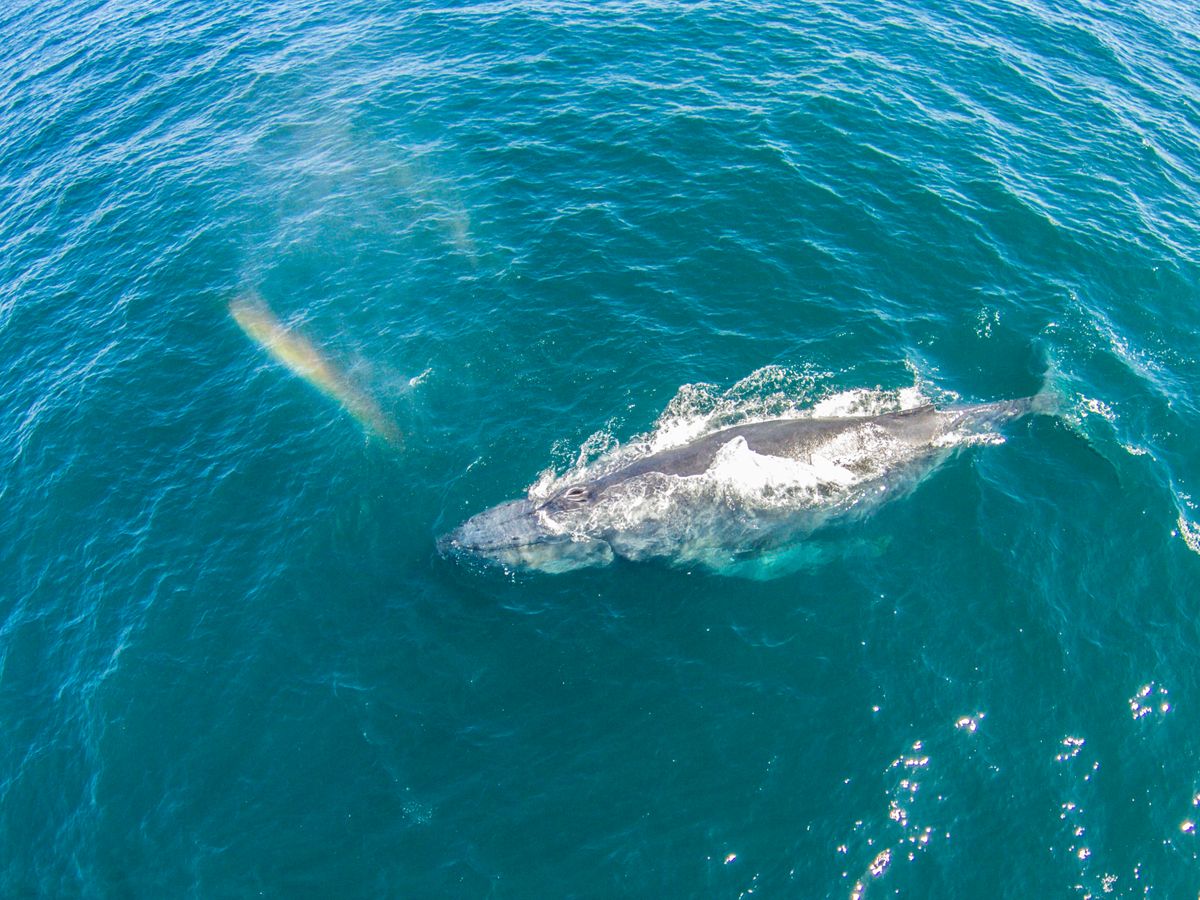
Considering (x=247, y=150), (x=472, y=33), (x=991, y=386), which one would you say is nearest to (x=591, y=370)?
(x=991, y=386)

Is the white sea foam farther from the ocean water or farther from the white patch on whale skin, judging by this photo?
the ocean water

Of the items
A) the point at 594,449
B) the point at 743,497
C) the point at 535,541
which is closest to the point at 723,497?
the point at 743,497

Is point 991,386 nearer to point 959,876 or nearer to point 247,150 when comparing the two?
point 959,876

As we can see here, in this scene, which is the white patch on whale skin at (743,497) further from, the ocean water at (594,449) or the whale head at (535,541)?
the ocean water at (594,449)

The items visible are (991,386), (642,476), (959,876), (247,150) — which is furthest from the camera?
(247,150)

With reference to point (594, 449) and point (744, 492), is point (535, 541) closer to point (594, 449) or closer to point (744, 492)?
point (594, 449)

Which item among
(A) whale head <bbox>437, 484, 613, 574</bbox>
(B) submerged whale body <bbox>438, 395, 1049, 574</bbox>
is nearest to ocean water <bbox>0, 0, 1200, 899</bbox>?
(A) whale head <bbox>437, 484, 613, 574</bbox>
